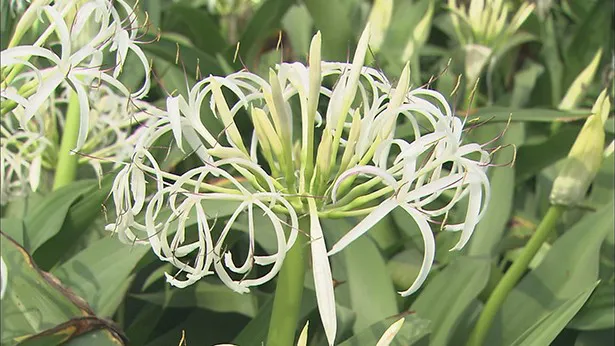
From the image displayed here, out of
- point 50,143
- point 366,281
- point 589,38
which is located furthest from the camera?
point 589,38

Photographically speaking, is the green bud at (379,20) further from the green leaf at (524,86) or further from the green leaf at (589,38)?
the green leaf at (589,38)

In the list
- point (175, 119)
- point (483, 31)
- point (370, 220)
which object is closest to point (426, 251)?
point (370, 220)

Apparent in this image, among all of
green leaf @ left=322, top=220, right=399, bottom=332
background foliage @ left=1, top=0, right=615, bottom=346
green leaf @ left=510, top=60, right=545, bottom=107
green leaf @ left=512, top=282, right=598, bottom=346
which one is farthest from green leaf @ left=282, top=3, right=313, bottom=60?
green leaf @ left=512, top=282, right=598, bottom=346

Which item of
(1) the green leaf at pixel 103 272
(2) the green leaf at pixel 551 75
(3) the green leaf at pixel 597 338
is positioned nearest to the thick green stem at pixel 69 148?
(1) the green leaf at pixel 103 272

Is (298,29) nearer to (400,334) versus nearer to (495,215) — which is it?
(495,215)

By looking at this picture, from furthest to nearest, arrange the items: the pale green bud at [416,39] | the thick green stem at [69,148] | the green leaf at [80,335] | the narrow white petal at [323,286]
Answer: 1. the pale green bud at [416,39]
2. the thick green stem at [69,148]
3. the green leaf at [80,335]
4. the narrow white petal at [323,286]

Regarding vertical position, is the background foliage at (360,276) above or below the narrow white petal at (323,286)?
below

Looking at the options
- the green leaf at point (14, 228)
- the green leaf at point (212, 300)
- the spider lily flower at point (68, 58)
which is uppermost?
the spider lily flower at point (68, 58)

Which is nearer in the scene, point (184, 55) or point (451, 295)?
point (451, 295)

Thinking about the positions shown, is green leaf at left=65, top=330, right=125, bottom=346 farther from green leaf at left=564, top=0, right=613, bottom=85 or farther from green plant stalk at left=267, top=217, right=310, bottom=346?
green leaf at left=564, top=0, right=613, bottom=85
